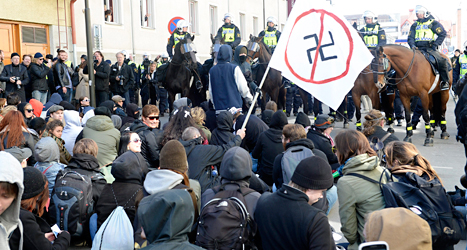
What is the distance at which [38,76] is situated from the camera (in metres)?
12.6

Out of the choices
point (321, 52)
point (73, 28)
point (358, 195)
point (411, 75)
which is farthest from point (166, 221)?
point (73, 28)

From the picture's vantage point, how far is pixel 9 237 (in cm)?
275

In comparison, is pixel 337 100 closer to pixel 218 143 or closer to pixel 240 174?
pixel 218 143

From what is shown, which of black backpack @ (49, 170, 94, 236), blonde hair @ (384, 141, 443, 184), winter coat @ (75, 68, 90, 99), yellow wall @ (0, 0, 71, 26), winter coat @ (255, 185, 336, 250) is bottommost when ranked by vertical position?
black backpack @ (49, 170, 94, 236)

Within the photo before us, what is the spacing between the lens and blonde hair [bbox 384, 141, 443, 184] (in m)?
3.90

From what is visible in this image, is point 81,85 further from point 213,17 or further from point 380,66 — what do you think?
point 213,17

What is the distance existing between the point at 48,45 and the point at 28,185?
1468 cm

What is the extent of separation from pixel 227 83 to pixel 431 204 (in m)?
5.39

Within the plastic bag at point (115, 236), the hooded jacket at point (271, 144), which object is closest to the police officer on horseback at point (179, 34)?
the hooded jacket at point (271, 144)

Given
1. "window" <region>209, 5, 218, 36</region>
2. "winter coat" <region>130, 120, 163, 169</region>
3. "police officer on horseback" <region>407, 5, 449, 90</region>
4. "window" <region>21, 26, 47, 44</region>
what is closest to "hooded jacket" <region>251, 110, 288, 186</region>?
"winter coat" <region>130, 120, 163, 169</region>

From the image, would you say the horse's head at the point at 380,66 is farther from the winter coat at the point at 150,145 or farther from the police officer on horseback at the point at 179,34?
the winter coat at the point at 150,145

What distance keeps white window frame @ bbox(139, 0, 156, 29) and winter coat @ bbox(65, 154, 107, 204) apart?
17108 mm

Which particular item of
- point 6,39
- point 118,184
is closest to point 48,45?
point 6,39

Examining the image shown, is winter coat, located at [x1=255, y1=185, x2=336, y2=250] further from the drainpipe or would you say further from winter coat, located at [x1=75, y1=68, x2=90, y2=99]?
the drainpipe
